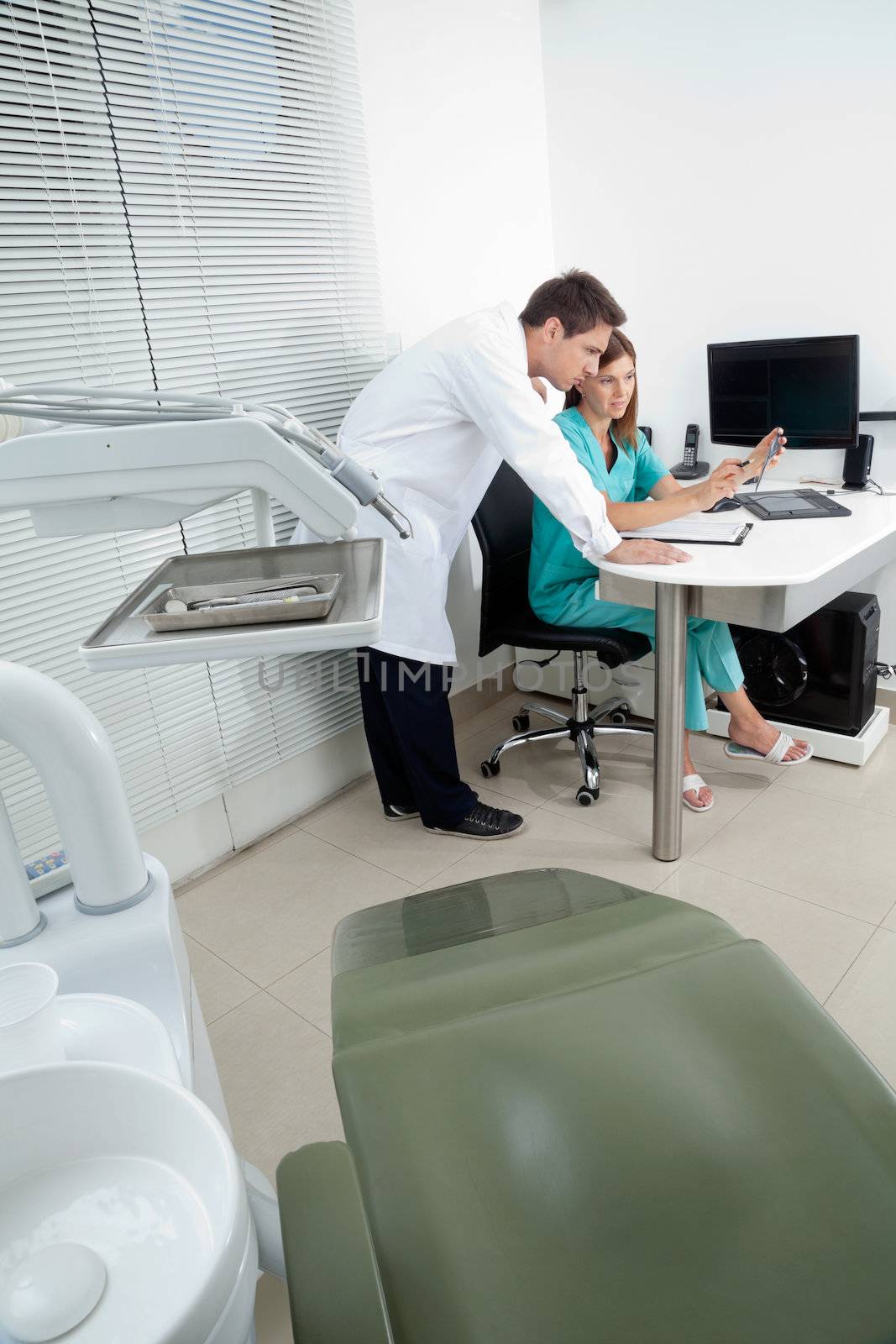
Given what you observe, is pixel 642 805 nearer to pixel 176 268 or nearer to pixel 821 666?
pixel 821 666

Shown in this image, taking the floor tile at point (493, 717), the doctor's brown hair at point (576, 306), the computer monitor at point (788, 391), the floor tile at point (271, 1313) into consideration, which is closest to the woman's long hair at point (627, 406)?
the doctor's brown hair at point (576, 306)

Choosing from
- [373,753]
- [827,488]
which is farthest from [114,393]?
[827,488]

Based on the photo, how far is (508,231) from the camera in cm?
311

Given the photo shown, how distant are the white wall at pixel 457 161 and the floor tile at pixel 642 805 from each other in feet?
2.60

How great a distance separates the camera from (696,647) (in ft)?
8.21

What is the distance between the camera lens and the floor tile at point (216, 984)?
197cm

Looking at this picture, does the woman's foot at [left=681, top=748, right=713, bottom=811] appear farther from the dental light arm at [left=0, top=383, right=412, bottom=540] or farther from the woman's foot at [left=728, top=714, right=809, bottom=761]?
the dental light arm at [left=0, top=383, right=412, bottom=540]

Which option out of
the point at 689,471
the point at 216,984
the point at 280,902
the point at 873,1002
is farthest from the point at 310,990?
the point at 689,471

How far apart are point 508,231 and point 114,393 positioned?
9.29ft

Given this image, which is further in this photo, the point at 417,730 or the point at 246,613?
the point at 417,730

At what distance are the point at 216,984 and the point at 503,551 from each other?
1.49 metres

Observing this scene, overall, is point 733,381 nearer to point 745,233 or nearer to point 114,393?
point 745,233

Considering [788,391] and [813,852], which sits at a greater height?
[788,391]

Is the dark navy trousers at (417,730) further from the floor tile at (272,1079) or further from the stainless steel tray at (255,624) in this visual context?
the stainless steel tray at (255,624)
